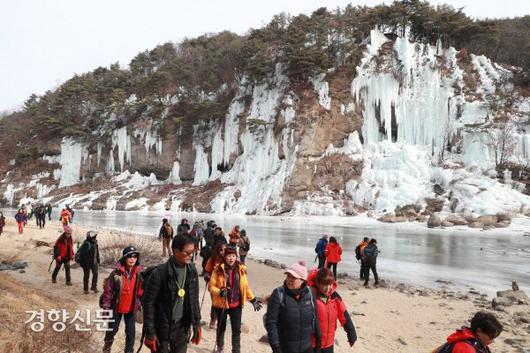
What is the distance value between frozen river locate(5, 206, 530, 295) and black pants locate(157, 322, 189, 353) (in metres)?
10.8

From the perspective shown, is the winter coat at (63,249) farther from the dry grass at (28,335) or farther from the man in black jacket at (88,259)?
the dry grass at (28,335)

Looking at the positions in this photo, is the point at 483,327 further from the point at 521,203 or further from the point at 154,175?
the point at 154,175

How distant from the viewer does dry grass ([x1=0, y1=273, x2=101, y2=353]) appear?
3902 mm

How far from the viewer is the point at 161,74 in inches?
2418

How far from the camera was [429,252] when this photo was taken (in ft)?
63.3

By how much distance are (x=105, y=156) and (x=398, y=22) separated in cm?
4257

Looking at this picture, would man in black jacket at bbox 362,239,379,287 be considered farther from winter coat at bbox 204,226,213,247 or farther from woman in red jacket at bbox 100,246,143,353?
woman in red jacket at bbox 100,246,143,353

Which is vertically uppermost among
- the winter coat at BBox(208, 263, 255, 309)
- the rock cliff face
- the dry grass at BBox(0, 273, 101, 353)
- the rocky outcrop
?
the rock cliff face

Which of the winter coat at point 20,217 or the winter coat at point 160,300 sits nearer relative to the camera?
the winter coat at point 160,300

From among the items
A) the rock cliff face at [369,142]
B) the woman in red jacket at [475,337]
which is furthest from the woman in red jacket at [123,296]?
the rock cliff face at [369,142]

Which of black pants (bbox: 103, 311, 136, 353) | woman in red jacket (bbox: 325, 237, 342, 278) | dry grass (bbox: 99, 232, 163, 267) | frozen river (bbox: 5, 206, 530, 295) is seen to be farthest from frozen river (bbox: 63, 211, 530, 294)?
black pants (bbox: 103, 311, 136, 353)

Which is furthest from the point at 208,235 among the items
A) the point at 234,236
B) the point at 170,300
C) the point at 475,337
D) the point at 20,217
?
the point at 20,217

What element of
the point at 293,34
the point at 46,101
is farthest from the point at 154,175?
the point at 46,101

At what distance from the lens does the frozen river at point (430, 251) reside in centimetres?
1413
